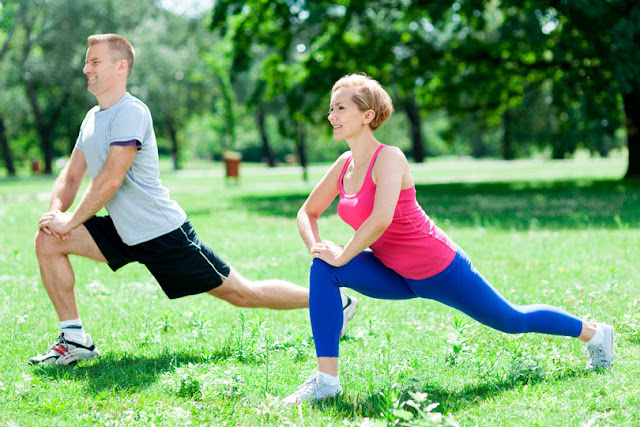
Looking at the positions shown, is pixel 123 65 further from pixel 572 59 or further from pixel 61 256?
pixel 572 59

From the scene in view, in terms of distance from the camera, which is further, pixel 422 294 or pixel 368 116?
pixel 422 294

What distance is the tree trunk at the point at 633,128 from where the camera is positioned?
1939 cm

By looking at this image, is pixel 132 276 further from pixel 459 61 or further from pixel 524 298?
pixel 459 61

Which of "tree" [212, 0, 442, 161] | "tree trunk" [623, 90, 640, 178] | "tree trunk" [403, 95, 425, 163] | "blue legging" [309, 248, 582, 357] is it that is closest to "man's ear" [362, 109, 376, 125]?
"blue legging" [309, 248, 582, 357]

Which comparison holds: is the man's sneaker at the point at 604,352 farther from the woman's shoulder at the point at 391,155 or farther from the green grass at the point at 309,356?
the woman's shoulder at the point at 391,155

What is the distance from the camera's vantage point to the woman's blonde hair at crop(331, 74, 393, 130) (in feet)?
11.9

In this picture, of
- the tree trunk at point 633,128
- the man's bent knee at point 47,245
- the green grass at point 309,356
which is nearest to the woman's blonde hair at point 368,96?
the green grass at point 309,356

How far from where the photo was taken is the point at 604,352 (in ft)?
12.9

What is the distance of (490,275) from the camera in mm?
6824

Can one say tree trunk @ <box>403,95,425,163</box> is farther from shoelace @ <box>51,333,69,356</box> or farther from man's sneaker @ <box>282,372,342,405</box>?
man's sneaker @ <box>282,372,342,405</box>

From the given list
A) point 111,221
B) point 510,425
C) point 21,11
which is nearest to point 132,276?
point 111,221

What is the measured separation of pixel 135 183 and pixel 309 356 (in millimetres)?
1565

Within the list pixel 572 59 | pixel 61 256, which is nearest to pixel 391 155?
pixel 61 256

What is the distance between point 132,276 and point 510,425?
5.13m
